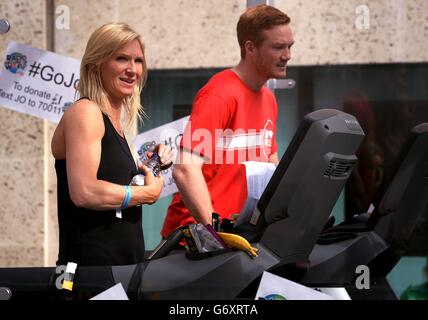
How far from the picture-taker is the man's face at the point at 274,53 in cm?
344

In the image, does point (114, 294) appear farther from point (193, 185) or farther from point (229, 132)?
point (229, 132)

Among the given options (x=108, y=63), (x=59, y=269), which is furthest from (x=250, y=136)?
(x=59, y=269)

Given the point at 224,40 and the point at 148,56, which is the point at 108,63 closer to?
the point at 148,56

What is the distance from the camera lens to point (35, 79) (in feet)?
11.6

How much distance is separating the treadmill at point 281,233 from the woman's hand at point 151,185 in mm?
199

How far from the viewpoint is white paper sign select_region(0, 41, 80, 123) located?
11.4 ft

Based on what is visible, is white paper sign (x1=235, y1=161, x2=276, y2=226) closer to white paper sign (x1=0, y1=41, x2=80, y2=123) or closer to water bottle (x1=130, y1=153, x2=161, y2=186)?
water bottle (x1=130, y1=153, x2=161, y2=186)

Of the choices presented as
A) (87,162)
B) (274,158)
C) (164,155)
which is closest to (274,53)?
(274,158)

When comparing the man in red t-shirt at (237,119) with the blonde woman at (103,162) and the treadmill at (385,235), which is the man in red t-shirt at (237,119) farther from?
the treadmill at (385,235)

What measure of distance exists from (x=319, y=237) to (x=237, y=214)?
0.28 metres

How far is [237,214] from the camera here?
349 cm

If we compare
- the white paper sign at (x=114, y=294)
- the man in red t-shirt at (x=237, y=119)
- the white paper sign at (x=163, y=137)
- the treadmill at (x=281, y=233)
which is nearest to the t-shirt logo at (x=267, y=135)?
the man in red t-shirt at (x=237, y=119)

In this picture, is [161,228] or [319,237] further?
[161,228]

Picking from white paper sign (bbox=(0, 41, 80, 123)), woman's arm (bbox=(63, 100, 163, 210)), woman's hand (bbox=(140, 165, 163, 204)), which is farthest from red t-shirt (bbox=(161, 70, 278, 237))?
white paper sign (bbox=(0, 41, 80, 123))
